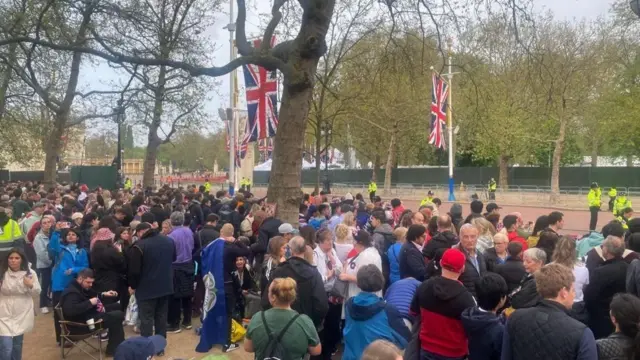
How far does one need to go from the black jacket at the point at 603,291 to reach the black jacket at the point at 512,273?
0.63m

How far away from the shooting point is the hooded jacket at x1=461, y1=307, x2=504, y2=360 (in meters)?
4.28

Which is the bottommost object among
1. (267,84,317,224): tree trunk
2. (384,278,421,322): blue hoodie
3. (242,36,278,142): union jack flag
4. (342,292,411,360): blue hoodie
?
(342,292,411,360): blue hoodie

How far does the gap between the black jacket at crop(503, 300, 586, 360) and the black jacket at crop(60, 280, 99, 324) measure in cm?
528

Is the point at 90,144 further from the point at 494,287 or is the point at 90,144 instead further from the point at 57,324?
the point at 494,287

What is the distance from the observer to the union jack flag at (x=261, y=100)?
13836 mm

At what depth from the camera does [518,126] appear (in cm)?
3988

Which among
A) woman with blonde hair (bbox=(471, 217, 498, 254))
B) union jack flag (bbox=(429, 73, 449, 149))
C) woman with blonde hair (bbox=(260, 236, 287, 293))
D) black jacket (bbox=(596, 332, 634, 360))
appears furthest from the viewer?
union jack flag (bbox=(429, 73, 449, 149))

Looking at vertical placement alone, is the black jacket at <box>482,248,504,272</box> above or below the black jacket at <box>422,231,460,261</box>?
below

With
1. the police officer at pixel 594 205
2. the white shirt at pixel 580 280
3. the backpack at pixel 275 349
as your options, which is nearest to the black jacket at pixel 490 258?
the white shirt at pixel 580 280

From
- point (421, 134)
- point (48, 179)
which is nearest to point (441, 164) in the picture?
point (421, 134)

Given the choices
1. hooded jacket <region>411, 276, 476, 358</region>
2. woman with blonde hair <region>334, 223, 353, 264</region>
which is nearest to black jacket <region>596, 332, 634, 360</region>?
hooded jacket <region>411, 276, 476, 358</region>

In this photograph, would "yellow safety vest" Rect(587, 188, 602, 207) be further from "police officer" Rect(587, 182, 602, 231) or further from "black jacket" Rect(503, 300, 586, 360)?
"black jacket" Rect(503, 300, 586, 360)

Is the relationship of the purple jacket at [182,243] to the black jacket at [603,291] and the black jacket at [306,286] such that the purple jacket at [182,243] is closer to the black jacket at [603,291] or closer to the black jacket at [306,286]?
the black jacket at [306,286]

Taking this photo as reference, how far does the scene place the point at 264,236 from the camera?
8.83 m
